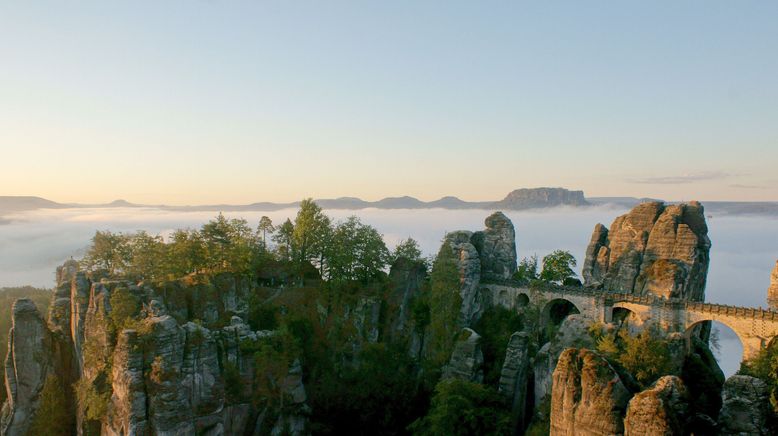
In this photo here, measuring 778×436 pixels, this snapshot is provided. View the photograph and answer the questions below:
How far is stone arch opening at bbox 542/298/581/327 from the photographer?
54719mm

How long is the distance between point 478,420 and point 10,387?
38125 mm

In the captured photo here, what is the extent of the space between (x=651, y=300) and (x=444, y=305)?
19951 mm

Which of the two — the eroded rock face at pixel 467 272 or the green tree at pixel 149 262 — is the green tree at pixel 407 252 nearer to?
the eroded rock face at pixel 467 272

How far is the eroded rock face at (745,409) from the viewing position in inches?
827

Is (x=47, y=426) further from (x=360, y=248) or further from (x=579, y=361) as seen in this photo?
(x=579, y=361)

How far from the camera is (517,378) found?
137 feet

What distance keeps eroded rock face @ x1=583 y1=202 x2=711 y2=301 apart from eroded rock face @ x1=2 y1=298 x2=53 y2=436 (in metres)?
55.4

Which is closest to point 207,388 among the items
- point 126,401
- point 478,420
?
point 126,401

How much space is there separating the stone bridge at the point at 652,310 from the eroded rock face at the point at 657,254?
2.81 m

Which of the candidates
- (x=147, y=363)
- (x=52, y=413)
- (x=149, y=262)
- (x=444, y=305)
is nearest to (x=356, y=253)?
(x=444, y=305)

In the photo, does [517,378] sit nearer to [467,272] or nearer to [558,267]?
[467,272]

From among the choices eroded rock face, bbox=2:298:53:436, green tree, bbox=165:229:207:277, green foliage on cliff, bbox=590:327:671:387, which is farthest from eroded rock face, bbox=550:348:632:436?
eroded rock face, bbox=2:298:53:436

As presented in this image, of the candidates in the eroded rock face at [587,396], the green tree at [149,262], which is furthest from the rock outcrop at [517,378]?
the green tree at [149,262]

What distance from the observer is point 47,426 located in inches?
1591
